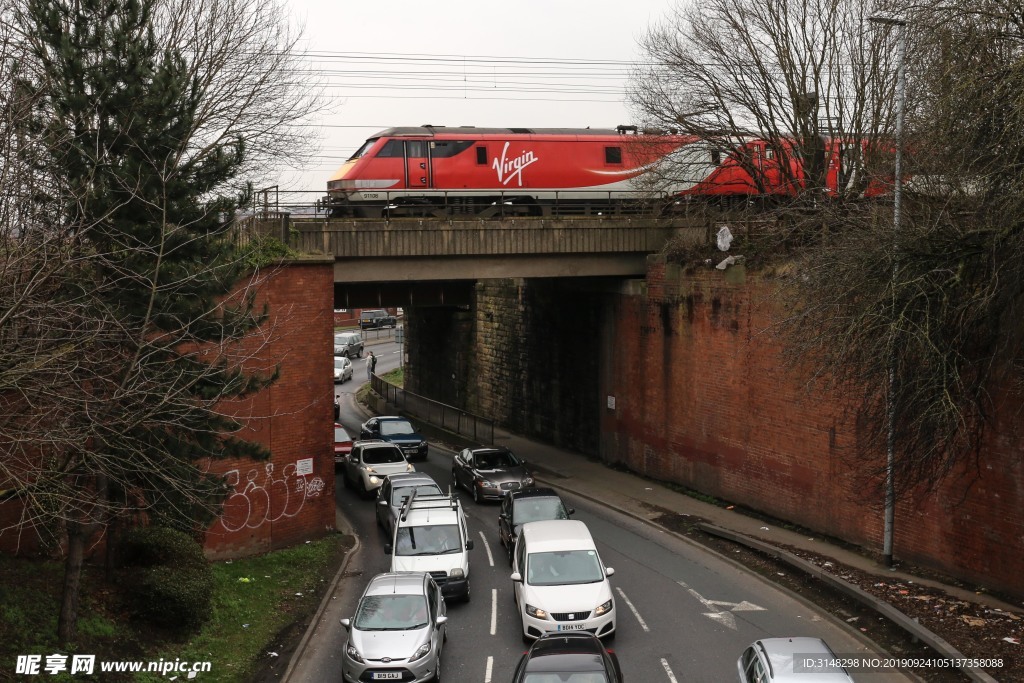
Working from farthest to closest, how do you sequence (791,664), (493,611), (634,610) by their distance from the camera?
(493,611) < (634,610) < (791,664)

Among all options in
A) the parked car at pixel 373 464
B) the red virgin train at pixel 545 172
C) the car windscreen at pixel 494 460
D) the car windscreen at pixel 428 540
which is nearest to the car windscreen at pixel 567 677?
the car windscreen at pixel 428 540

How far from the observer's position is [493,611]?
1848 cm

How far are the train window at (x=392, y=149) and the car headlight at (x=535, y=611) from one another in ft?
64.3

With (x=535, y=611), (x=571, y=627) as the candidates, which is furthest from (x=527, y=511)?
(x=571, y=627)

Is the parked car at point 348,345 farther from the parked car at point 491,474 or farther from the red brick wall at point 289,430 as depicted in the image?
the red brick wall at point 289,430

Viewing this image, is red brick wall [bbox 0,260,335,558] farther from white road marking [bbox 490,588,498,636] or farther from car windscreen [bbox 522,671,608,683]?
car windscreen [bbox 522,671,608,683]

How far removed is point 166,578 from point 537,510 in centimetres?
837

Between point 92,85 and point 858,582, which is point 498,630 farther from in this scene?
point 92,85

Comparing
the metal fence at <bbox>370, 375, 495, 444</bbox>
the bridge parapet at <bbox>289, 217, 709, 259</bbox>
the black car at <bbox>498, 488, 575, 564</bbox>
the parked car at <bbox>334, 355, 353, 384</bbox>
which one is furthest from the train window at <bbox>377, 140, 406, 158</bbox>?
the parked car at <bbox>334, 355, 353, 384</bbox>

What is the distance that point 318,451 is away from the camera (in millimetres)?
23656

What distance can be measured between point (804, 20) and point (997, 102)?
1512cm

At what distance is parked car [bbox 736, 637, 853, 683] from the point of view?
11.8 m

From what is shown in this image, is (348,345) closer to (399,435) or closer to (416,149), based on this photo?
(399,435)

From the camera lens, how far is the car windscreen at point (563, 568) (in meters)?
17.0
